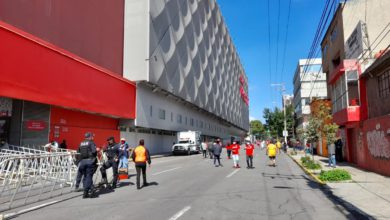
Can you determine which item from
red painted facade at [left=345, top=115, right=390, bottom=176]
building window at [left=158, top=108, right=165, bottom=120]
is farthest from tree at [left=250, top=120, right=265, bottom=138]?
red painted facade at [left=345, top=115, right=390, bottom=176]

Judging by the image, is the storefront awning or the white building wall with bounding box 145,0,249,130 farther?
the white building wall with bounding box 145,0,249,130

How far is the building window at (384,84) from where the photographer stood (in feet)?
56.0

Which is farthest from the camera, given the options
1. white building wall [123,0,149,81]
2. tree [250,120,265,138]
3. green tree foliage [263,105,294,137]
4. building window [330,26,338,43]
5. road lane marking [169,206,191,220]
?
tree [250,120,265,138]

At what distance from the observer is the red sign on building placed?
66.7 ft

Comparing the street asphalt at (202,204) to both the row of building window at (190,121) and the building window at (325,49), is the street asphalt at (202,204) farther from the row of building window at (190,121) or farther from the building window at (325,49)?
the row of building window at (190,121)

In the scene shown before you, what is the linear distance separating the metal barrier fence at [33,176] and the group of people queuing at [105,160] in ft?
2.57

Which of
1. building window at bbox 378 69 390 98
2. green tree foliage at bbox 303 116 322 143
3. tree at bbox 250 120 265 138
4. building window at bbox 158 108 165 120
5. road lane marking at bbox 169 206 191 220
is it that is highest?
tree at bbox 250 120 265 138

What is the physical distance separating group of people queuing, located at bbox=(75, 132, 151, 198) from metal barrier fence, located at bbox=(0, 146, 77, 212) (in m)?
0.78

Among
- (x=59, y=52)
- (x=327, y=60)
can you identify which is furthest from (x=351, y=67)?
(x=59, y=52)

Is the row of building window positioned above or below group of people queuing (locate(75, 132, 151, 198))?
above

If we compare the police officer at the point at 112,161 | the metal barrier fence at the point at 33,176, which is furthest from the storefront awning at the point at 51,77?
the police officer at the point at 112,161

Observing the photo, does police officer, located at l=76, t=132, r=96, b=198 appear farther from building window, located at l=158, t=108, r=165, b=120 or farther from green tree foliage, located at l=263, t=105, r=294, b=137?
green tree foliage, located at l=263, t=105, r=294, b=137

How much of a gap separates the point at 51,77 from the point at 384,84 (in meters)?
19.0

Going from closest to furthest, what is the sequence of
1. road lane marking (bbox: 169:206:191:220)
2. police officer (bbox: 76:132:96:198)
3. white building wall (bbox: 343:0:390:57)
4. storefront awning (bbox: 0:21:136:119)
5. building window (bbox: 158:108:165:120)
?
road lane marking (bbox: 169:206:191:220)
police officer (bbox: 76:132:96:198)
storefront awning (bbox: 0:21:136:119)
white building wall (bbox: 343:0:390:57)
building window (bbox: 158:108:165:120)
